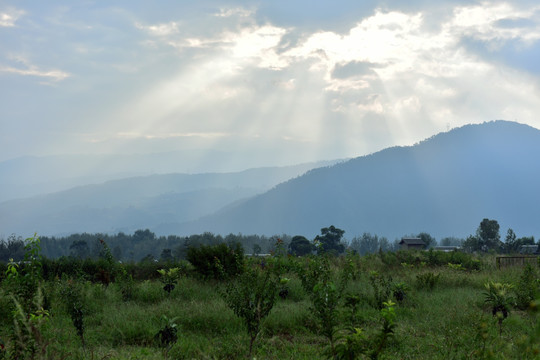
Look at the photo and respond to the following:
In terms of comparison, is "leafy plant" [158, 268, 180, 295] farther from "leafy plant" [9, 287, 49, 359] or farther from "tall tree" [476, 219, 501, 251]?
"tall tree" [476, 219, 501, 251]

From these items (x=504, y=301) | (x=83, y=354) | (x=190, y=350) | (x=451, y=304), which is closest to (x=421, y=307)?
(x=451, y=304)

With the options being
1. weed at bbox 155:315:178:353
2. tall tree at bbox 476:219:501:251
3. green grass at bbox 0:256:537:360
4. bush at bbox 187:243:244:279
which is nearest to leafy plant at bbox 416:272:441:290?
green grass at bbox 0:256:537:360

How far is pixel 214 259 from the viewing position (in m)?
14.4

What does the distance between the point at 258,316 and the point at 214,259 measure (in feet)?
26.1

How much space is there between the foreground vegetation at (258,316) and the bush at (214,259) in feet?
0.14

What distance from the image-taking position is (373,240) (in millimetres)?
125188

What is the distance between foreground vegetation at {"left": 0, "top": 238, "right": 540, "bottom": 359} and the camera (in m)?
6.03

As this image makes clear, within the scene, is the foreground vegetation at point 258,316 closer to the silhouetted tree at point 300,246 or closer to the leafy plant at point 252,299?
the leafy plant at point 252,299

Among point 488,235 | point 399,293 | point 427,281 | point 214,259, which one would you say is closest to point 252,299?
point 399,293

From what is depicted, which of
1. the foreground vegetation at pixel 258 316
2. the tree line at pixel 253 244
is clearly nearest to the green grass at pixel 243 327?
the foreground vegetation at pixel 258 316

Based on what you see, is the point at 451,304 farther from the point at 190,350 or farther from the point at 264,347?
the point at 190,350

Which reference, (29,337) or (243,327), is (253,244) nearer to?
(243,327)

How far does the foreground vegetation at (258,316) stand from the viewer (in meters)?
6.03

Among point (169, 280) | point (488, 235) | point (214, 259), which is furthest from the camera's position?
point (488, 235)
